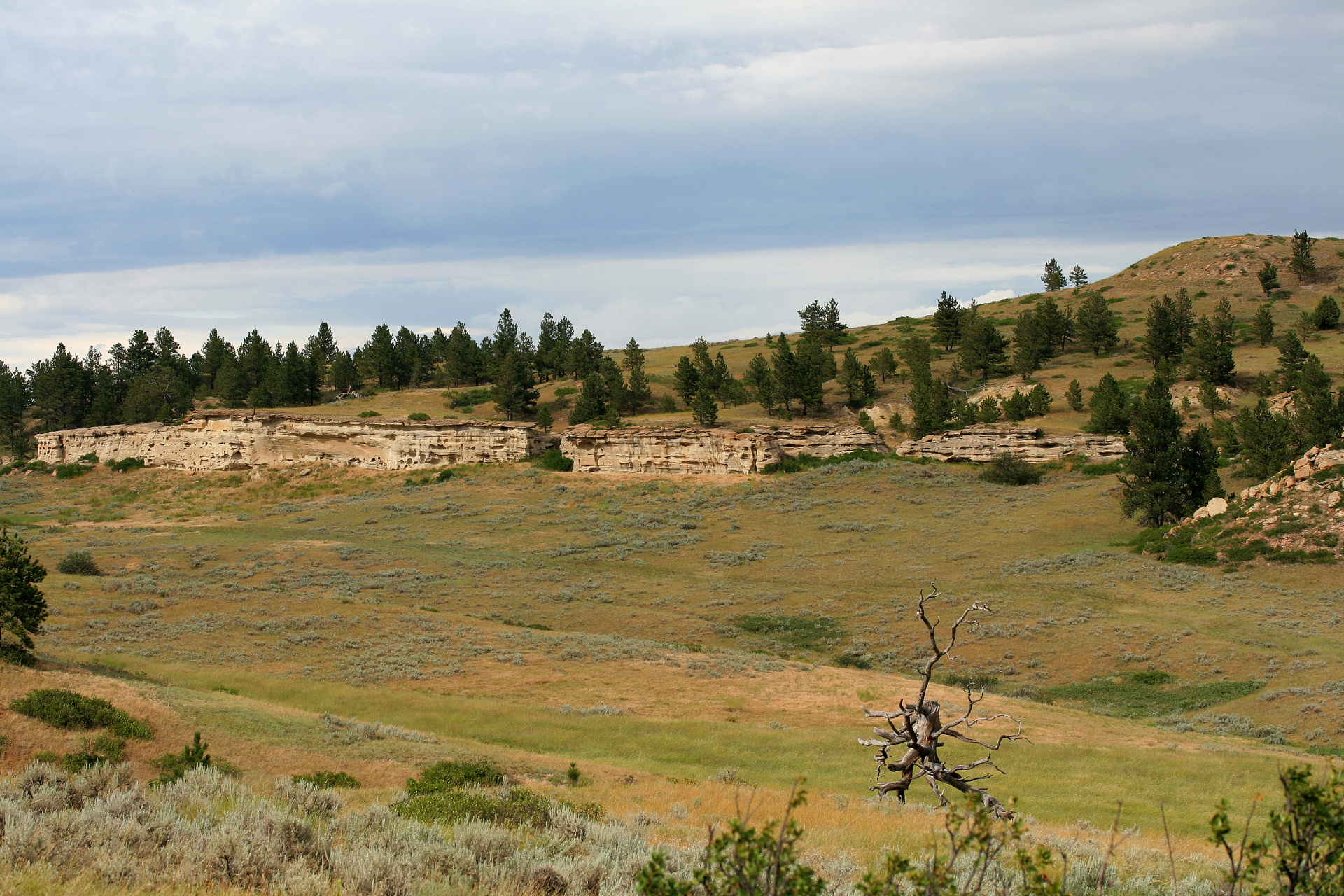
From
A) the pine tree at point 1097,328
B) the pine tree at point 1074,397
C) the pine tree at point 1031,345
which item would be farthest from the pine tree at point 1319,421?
the pine tree at point 1097,328

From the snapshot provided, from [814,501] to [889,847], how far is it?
39.9 metres

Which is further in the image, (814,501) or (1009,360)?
(1009,360)

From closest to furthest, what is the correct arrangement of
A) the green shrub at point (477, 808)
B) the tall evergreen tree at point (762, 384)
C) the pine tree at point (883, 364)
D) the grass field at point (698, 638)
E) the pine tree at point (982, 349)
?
the green shrub at point (477, 808), the grass field at point (698, 638), the tall evergreen tree at point (762, 384), the pine tree at point (982, 349), the pine tree at point (883, 364)

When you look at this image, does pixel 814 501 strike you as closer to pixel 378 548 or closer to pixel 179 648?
pixel 378 548

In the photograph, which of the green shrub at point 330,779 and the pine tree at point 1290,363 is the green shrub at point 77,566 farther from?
the pine tree at point 1290,363

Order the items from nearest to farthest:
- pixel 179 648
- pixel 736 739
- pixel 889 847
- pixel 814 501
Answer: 1. pixel 889 847
2. pixel 736 739
3. pixel 179 648
4. pixel 814 501

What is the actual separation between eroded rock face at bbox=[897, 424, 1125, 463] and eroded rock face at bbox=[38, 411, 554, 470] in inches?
1077

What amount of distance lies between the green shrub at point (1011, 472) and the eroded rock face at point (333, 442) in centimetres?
3061

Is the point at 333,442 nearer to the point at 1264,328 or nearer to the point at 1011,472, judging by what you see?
the point at 1011,472

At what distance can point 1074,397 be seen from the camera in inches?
2387

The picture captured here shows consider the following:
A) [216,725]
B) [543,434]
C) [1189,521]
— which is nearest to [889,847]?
[216,725]

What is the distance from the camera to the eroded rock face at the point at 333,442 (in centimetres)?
5919

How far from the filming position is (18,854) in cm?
615

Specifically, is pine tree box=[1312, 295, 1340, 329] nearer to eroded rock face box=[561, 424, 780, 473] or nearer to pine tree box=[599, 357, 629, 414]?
eroded rock face box=[561, 424, 780, 473]
